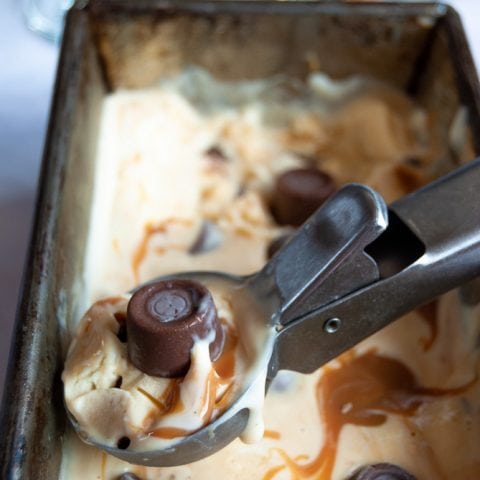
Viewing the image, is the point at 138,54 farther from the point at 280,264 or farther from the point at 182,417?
the point at 182,417

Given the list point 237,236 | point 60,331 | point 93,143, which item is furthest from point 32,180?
point 60,331

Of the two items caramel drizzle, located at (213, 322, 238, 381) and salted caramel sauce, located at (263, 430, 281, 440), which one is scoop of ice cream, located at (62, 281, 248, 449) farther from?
salted caramel sauce, located at (263, 430, 281, 440)

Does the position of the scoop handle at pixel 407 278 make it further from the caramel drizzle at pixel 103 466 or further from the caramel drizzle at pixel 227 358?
the caramel drizzle at pixel 103 466

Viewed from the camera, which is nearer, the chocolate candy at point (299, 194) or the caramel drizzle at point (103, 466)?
the caramel drizzle at point (103, 466)

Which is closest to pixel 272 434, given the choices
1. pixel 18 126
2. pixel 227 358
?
pixel 227 358

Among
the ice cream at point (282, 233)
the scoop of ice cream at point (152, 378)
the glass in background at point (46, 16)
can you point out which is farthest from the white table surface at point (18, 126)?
the scoop of ice cream at point (152, 378)

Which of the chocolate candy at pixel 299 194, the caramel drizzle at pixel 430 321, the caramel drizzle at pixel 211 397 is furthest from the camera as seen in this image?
the chocolate candy at pixel 299 194

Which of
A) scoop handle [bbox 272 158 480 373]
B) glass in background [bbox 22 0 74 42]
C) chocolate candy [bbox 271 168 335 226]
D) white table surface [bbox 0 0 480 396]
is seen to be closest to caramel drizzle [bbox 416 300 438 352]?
scoop handle [bbox 272 158 480 373]
